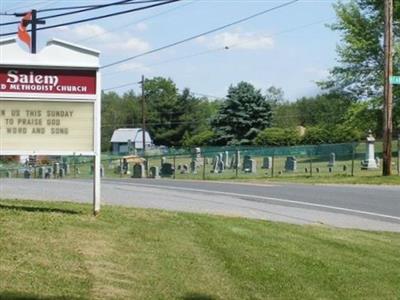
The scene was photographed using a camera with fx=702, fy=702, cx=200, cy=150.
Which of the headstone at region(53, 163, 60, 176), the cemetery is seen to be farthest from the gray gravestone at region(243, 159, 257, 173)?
the headstone at region(53, 163, 60, 176)

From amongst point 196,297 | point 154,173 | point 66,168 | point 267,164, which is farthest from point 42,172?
point 196,297

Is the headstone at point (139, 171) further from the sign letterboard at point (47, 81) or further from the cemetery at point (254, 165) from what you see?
the sign letterboard at point (47, 81)

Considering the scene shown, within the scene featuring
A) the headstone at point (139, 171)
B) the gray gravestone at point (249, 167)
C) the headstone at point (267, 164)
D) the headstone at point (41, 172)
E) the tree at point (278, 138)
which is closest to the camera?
the gray gravestone at point (249, 167)

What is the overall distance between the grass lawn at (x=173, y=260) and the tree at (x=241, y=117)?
74480 millimetres

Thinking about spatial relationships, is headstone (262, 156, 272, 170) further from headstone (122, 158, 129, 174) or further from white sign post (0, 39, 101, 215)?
white sign post (0, 39, 101, 215)

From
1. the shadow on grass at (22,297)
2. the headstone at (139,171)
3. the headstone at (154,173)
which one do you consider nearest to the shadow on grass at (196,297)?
the shadow on grass at (22,297)

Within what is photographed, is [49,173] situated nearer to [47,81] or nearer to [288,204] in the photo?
[288,204]

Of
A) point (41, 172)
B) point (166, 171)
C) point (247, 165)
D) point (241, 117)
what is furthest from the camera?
point (241, 117)

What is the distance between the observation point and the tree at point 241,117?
8494 cm

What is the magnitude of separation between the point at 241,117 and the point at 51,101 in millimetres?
75708

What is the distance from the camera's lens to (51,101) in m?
9.44

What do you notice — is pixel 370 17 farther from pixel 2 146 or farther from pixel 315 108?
pixel 315 108

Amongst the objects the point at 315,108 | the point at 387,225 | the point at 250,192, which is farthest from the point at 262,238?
the point at 315,108

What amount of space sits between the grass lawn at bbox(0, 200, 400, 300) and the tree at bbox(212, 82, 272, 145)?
74.5m
